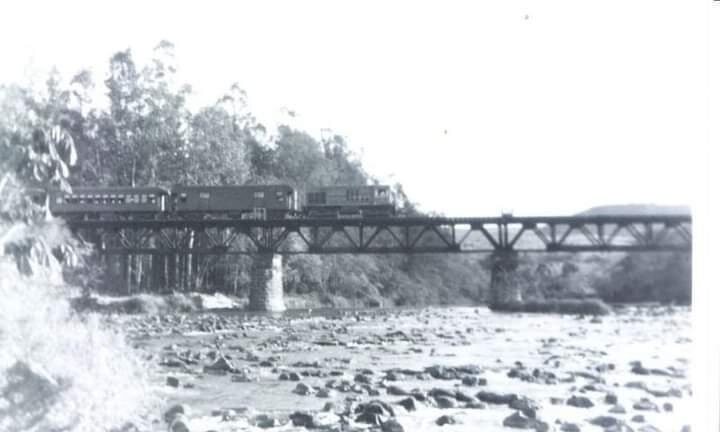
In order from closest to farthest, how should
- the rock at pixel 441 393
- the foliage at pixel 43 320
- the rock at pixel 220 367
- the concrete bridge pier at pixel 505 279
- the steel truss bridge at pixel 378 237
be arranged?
the foliage at pixel 43 320 → the steel truss bridge at pixel 378 237 → the rock at pixel 441 393 → the rock at pixel 220 367 → the concrete bridge pier at pixel 505 279

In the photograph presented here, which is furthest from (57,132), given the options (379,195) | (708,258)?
(379,195)

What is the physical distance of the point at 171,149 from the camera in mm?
12867

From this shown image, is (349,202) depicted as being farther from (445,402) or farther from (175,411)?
(175,411)

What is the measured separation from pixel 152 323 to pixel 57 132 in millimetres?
10118

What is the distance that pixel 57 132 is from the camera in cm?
485

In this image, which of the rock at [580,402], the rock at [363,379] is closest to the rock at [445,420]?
the rock at [580,402]

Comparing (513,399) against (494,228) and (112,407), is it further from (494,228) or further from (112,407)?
(494,228)

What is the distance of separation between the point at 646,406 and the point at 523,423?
1656 millimetres

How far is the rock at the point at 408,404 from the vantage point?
7801 millimetres

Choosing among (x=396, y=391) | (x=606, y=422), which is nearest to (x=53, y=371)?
(x=396, y=391)

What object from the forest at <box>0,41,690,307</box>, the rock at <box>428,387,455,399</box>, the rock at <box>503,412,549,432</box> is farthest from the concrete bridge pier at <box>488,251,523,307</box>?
the rock at <box>503,412,549,432</box>

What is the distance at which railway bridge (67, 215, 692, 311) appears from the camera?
833cm

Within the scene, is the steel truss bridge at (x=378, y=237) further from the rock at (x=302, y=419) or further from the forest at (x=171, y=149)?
the rock at (x=302, y=419)

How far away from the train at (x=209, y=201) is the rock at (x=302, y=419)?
14.4 feet
